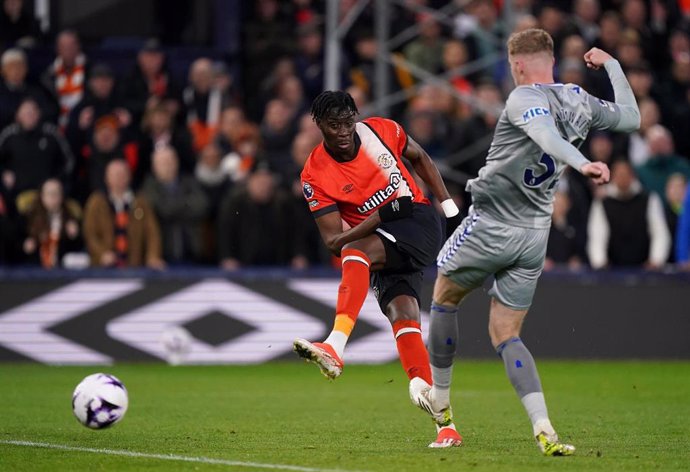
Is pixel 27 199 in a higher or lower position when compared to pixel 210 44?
lower

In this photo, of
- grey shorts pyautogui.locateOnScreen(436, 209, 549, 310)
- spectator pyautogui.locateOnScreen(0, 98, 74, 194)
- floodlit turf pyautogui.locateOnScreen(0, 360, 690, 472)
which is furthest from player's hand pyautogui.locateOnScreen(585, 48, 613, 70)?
spectator pyautogui.locateOnScreen(0, 98, 74, 194)

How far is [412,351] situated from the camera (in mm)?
9195

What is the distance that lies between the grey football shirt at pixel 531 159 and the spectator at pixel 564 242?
29.0ft

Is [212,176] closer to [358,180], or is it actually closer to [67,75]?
[67,75]

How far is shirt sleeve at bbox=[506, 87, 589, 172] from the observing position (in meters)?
7.75

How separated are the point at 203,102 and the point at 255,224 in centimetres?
222

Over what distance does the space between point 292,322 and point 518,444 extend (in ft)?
25.2

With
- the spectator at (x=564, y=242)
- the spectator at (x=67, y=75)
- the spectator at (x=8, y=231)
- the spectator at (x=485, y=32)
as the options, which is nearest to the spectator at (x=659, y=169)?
the spectator at (x=564, y=242)

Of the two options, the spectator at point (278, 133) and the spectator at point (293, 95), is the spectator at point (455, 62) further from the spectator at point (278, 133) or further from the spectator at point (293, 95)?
the spectator at point (278, 133)

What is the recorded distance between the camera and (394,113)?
752 inches

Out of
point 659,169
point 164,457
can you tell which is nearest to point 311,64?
point 659,169

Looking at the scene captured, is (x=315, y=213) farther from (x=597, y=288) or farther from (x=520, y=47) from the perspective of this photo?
(x=597, y=288)

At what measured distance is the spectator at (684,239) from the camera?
16.6 meters

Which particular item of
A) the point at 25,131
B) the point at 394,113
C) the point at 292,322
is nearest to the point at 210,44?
the point at 394,113
